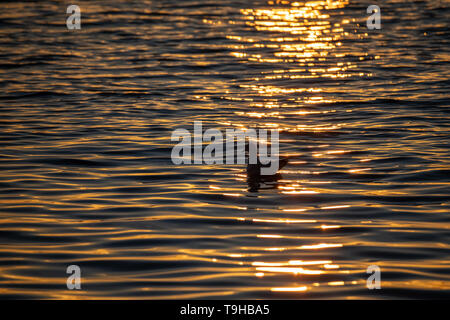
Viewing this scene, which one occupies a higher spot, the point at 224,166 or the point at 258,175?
the point at 224,166

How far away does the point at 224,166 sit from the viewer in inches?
407

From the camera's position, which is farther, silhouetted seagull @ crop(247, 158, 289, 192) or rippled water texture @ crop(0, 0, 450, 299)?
silhouetted seagull @ crop(247, 158, 289, 192)

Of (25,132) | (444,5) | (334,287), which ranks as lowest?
(334,287)

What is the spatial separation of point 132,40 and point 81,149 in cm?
1005

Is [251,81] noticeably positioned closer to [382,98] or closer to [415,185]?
[382,98]

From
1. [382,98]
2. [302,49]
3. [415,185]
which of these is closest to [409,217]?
[415,185]

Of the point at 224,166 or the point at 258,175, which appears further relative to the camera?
the point at 224,166

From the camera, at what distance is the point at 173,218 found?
27.0ft

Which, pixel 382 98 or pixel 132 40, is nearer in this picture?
pixel 382 98

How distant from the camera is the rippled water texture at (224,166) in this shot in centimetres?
682

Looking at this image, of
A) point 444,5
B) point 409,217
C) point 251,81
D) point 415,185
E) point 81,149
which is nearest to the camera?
point 409,217

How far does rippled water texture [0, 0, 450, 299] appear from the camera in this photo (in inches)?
269

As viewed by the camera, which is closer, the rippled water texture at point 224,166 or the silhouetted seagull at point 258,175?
the rippled water texture at point 224,166

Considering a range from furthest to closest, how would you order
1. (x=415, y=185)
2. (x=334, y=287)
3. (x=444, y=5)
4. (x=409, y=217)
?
(x=444, y=5)
(x=415, y=185)
(x=409, y=217)
(x=334, y=287)
